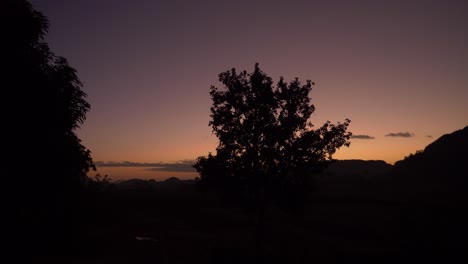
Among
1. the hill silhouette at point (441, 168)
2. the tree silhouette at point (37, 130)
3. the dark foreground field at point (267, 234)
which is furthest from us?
the hill silhouette at point (441, 168)

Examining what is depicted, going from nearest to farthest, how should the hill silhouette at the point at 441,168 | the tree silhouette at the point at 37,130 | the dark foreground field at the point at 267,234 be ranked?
the tree silhouette at the point at 37,130 → the dark foreground field at the point at 267,234 → the hill silhouette at the point at 441,168

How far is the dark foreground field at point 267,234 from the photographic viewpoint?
33.5m

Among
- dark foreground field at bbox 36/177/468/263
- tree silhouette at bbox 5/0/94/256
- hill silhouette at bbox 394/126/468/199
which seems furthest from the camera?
hill silhouette at bbox 394/126/468/199

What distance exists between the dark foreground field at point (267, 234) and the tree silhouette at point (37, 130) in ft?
8.11

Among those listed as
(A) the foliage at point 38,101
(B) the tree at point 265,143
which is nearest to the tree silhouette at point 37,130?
(A) the foliage at point 38,101

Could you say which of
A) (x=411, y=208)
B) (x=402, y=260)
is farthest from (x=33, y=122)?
(x=411, y=208)

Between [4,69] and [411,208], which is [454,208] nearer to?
[411,208]

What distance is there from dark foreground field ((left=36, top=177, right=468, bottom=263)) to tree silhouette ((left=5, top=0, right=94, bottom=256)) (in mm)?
2473

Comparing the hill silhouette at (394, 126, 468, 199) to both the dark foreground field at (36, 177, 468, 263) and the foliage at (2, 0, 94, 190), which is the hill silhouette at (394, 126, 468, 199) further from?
the foliage at (2, 0, 94, 190)

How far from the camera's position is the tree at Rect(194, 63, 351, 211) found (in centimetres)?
3007

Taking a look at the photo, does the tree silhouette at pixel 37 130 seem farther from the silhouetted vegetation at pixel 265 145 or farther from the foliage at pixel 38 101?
the silhouetted vegetation at pixel 265 145

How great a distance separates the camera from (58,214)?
85.9 ft

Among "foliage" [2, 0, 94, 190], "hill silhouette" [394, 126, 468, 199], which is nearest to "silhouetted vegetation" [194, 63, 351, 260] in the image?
"foliage" [2, 0, 94, 190]

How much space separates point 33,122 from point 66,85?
4012 mm
